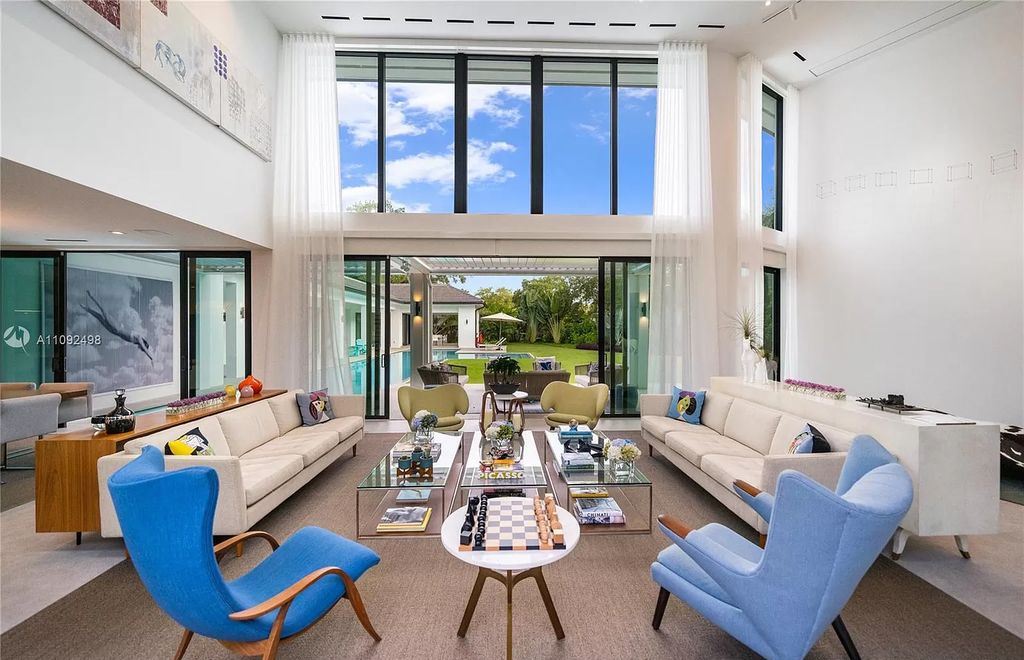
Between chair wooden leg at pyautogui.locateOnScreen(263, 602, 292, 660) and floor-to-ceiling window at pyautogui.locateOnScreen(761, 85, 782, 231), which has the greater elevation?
floor-to-ceiling window at pyautogui.locateOnScreen(761, 85, 782, 231)

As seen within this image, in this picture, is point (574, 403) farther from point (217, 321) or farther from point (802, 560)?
point (217, 321)

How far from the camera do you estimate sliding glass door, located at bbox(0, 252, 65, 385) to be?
6.59 m

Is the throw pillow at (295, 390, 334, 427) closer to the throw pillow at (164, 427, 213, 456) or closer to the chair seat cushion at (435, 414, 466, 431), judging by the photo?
the chair seat cushion at (435, 414, 466, 431)

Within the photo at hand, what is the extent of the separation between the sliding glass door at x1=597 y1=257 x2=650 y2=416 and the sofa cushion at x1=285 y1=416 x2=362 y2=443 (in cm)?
373

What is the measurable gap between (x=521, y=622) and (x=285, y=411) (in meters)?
3.63

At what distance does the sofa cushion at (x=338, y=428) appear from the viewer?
4.73 m

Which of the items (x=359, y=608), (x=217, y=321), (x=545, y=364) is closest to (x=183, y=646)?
(x=359, y=608)

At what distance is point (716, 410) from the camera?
509cm

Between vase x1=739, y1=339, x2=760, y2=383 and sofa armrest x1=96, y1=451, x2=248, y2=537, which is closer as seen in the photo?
sofa armrest x1=96, y1=451, x2=248, y2=537

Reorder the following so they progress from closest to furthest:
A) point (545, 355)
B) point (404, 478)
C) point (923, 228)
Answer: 1. point (404, 478)
2. point (923, 228)
3. point (545, 355)

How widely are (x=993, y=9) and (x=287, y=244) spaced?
29.9ft

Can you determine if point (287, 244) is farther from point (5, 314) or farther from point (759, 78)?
point (759, 78)

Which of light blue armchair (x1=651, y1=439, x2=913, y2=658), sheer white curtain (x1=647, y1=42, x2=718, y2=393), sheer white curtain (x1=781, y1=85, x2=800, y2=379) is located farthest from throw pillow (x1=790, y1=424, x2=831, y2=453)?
sheer white curtain (x1=781, y1=85, x2=800, y2=379)

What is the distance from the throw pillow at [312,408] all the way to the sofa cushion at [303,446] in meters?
0.45
